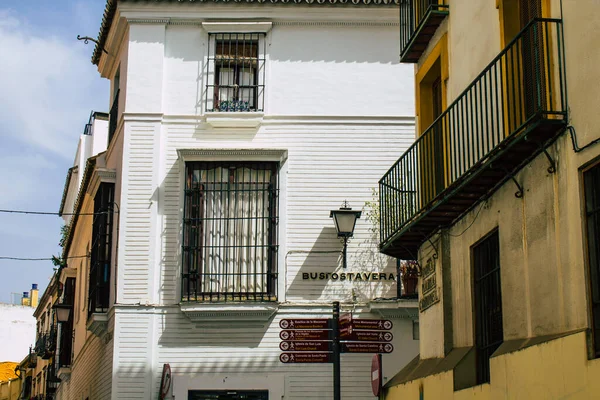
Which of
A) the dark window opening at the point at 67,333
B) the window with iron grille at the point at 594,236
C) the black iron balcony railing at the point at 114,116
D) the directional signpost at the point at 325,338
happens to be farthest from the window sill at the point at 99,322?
the window with iron grille at the point at 594,236

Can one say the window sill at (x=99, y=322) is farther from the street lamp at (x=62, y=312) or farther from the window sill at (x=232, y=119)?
the street lamp at (x=62, y=312)

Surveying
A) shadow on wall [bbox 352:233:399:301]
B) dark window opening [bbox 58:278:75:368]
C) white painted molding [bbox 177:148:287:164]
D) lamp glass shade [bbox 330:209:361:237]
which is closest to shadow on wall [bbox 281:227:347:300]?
shadow on wall [bbox 352:233:399:301]

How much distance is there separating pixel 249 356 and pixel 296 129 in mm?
4548

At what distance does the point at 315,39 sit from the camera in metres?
21.1

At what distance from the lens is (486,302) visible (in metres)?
11.7

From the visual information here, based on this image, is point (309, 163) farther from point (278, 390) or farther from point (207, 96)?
point (278, 390)

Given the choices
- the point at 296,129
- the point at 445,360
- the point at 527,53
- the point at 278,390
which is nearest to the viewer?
the point at 527,53

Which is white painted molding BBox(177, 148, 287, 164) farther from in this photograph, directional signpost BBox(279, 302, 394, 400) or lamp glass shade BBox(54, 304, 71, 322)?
lamp glass shade BBox(54, 304, 71, 322)

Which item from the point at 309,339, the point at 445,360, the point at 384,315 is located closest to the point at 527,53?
the point at 445,360

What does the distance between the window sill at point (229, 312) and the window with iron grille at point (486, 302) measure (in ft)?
25.6

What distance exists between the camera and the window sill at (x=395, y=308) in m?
19.2

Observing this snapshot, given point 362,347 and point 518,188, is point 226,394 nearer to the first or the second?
point 362,347

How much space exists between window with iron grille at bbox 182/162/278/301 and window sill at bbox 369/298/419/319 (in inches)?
76.1

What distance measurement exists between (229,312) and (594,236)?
1149 cm
